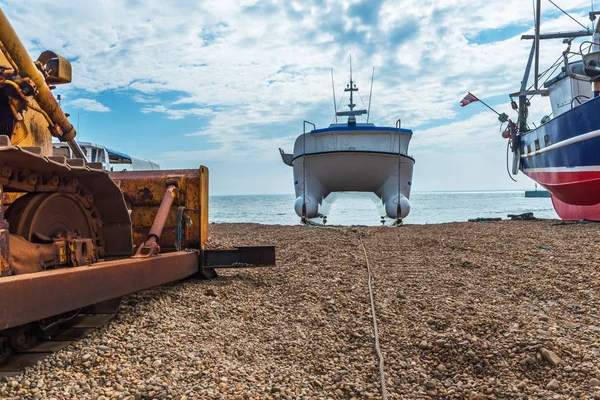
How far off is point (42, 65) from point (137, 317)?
6.50 ft

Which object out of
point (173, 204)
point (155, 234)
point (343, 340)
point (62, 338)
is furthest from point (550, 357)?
point (173, 204)

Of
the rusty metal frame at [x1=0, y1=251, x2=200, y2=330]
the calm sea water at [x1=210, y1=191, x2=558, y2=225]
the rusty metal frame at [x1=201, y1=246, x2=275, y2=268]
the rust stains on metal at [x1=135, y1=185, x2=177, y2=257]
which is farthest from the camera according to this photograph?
the calm sea water at [x1=210, y1=191, x2=558, y2=225]

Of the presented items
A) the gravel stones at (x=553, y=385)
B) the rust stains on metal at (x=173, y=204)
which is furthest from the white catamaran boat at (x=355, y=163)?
the gravel stones at (x=553, y=385)

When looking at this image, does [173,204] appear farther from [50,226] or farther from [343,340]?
[343,340]

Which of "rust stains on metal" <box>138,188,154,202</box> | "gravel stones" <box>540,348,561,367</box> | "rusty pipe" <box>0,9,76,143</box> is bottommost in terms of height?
"gravel stones" <box>540,348,561,367</box>

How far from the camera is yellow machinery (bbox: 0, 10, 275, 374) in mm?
2160

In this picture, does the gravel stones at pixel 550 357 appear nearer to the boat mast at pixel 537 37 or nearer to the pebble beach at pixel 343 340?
the pebble beach at pixel 343 340

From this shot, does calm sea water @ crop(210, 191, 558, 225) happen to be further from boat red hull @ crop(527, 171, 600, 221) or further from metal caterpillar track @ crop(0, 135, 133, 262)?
metal caterpillar track @ crop(0, 135, 133, 262)

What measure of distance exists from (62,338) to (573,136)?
37.0ft

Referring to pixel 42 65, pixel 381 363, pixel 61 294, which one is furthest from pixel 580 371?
pixel 42 65

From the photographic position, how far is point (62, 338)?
2.76 meters

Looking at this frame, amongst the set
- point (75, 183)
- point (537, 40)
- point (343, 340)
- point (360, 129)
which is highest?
point (537, 40)

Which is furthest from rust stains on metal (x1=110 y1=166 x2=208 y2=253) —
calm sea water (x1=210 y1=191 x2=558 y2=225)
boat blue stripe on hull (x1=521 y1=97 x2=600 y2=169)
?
calm sea water (x1=210 y1=191 x2=558 y2=225)

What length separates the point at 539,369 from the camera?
2402 mm
